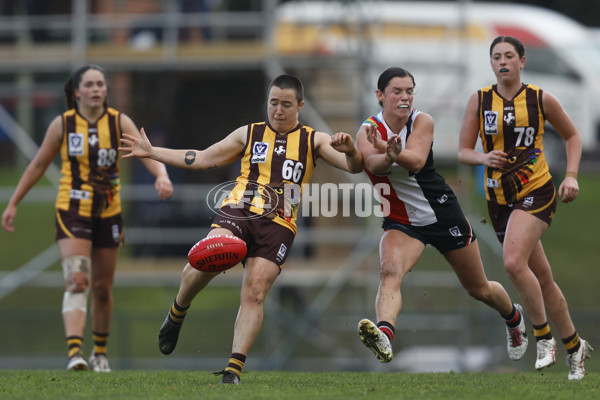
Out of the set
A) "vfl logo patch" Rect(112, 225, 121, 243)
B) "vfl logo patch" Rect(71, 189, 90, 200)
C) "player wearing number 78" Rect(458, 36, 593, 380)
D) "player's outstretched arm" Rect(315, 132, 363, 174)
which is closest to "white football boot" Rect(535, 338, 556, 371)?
"player wearing number 78" Rect(458, 36, 593, 380)

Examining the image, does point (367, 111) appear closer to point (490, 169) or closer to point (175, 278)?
point (175, 278)

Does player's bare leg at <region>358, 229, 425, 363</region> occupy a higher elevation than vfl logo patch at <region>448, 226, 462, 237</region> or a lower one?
lower

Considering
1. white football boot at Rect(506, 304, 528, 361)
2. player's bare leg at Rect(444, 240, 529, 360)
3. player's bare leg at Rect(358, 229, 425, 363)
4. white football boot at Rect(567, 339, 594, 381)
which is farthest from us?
white football boot at Rect(506, 304, 528, 361)

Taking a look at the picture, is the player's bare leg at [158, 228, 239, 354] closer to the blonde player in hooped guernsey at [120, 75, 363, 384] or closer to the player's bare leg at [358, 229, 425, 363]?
the blonde player in hooped guernsey at [120, 75, 363, 384]

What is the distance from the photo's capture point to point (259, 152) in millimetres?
6086

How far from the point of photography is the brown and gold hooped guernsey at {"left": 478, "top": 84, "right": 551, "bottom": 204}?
6.38m

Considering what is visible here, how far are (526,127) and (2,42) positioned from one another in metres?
8.76

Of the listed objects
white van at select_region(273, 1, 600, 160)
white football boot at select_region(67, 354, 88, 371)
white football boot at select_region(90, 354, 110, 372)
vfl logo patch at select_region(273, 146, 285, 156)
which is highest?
white van at select_region(273, 1, 600, 160)

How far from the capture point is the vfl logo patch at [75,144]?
7359 mm

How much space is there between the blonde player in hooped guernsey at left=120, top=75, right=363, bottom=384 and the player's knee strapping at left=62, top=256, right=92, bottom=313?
126 centimetres

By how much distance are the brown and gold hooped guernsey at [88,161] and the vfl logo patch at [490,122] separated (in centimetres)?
282

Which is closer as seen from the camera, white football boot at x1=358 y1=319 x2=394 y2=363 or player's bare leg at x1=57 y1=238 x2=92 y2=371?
white football boot at x1=358 y1=319 x2=394 y2=363

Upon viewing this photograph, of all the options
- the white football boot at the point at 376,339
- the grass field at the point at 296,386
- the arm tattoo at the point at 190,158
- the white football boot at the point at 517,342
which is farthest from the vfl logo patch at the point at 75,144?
the white football boot at the point at 517,342

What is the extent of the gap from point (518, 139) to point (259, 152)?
1761mm
